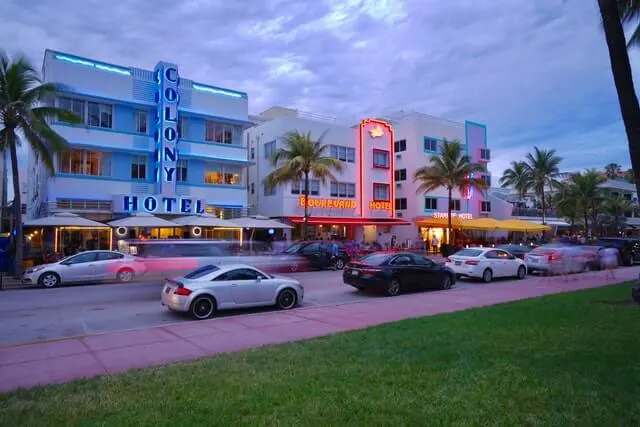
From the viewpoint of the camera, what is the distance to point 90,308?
14.0m

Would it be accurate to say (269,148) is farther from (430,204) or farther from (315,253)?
(315,253)

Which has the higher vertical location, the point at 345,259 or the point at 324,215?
the point at 324,215

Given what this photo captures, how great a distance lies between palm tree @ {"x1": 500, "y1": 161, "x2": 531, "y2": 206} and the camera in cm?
5347

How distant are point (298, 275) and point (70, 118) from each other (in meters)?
12.2

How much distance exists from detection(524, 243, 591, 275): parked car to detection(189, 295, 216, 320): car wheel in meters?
18.3

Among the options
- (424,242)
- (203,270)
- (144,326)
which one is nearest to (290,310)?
(203,270)

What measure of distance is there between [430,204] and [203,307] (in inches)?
1504

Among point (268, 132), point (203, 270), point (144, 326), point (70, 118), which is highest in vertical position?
point (268, 132)

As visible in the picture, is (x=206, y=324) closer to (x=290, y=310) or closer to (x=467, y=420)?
(x=290, y=310)

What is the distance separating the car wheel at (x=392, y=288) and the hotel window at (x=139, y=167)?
2128 cm

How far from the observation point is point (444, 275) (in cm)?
1894

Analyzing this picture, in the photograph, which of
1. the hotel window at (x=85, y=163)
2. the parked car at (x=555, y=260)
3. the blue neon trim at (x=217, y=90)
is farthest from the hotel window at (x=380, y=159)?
the hotel window at (x=85, y=163)

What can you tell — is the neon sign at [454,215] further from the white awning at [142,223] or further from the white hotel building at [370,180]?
the white awning at [142,223]

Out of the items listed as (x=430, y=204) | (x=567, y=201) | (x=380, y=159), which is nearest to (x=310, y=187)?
(x=380, y=159)
